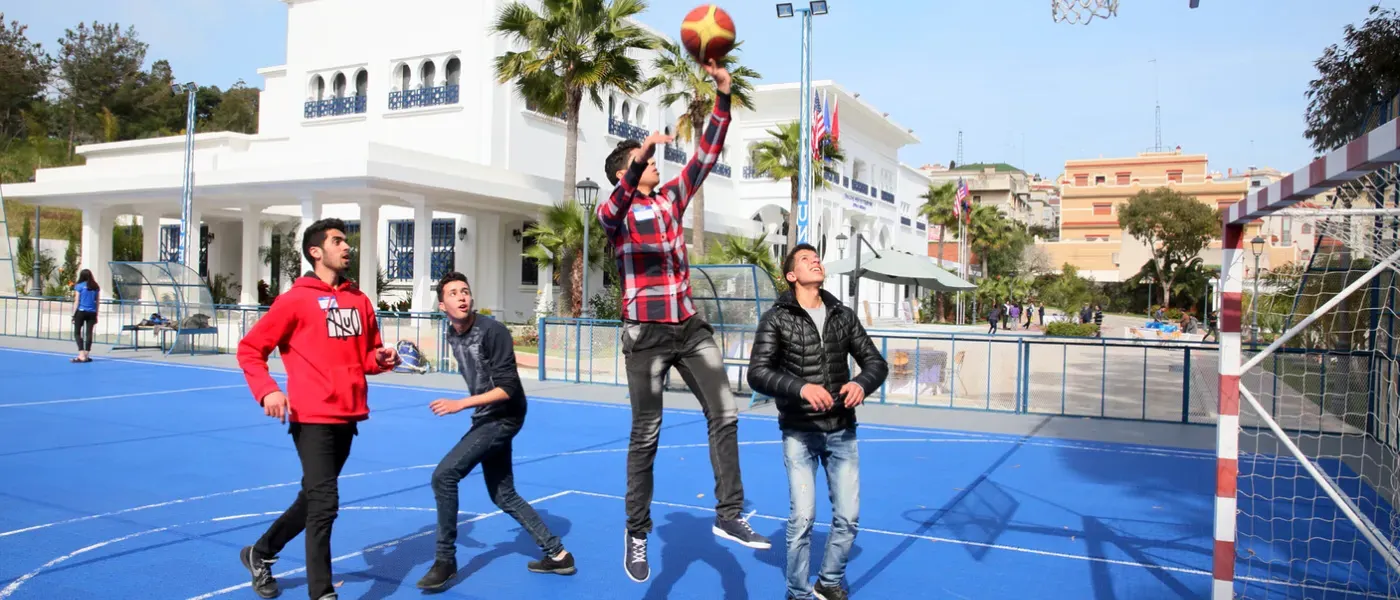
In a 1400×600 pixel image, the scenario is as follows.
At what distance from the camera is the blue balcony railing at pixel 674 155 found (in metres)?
36.5

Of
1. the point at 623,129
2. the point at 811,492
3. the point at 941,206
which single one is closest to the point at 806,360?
the point at 811,492

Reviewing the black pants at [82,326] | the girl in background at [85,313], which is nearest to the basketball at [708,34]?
the girl in background at [85,313]

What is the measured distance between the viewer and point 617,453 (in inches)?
385

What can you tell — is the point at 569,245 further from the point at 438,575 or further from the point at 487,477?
the point at 438,575

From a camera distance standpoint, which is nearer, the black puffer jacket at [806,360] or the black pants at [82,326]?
the black puffer jacket at [806,360]

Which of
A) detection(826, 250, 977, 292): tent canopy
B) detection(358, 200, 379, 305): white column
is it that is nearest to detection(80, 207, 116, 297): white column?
detection(358, 200, 379, 305): white column

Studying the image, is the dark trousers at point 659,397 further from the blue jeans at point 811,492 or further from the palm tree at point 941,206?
the palm tree at point 941,206

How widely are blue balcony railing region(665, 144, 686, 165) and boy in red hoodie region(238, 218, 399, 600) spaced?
31.9 metres

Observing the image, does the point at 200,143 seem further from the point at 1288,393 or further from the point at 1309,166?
the point at 1309,166

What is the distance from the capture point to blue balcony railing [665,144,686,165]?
120 ft

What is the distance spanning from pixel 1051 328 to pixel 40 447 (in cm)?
4055

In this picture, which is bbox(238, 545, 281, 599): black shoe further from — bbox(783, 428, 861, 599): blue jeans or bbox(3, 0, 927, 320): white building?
bbox(3, 0, 927, 320): white building

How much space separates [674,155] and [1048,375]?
24705 mm

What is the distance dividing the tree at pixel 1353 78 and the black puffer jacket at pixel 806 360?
15.4 meters
